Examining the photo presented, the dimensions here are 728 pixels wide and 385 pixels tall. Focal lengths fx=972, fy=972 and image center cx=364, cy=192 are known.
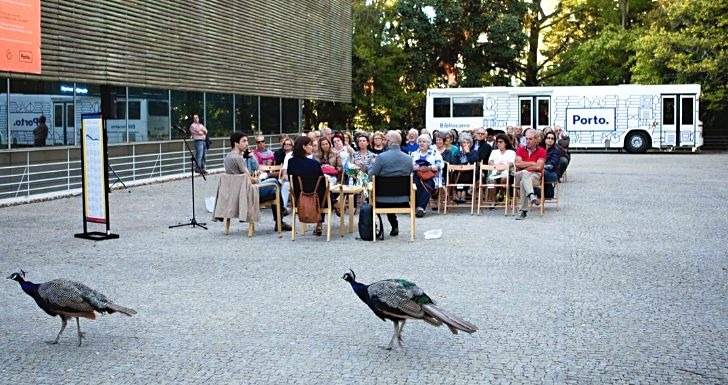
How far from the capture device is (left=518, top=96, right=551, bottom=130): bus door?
42875 millimetres

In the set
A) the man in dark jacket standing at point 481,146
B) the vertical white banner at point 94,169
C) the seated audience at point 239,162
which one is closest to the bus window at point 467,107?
the man in dark jacket standing at point 481,146

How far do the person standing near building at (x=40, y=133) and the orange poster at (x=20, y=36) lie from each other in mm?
1464

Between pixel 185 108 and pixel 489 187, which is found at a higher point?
pixel 185 108

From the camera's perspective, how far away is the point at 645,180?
24016mm

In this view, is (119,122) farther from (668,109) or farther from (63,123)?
(668,109)

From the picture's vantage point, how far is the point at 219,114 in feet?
104

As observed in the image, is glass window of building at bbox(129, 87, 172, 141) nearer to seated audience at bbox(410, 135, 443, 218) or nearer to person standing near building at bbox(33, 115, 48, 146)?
person standing near building at bbox(33, 115, 48, 146)

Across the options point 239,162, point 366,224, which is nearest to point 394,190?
point 366,224

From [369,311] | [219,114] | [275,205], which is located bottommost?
[369,311]

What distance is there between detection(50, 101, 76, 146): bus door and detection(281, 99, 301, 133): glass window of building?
16331 mm

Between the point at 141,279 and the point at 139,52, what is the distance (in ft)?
56.6

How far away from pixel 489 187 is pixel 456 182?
0.58 metres

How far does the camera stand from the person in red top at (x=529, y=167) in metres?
15.5

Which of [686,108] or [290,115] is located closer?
[290,115]
